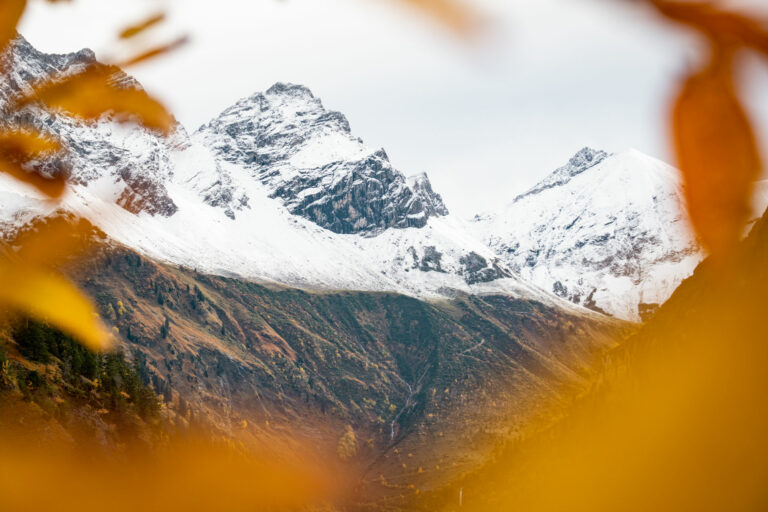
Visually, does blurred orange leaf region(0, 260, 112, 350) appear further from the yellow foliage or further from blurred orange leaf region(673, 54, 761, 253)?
blurred orange leaf region(673, 54, 761, 253)

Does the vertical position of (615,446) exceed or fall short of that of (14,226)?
it exceeds it

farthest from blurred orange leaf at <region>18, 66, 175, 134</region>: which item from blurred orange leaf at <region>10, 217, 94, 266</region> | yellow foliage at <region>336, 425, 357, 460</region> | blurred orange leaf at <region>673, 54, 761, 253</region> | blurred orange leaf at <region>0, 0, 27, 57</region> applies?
yellow foliage at <region>336, 425, 357, 460</region>

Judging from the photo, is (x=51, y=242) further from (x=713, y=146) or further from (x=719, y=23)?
(x=719, y=23)

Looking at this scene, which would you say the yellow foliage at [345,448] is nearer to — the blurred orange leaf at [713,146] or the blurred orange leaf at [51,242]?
the blurred orange leaf at [51,242]

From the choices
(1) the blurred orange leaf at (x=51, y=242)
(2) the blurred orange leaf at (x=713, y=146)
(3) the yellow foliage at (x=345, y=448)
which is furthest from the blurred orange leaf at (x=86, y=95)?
(3) the yellow foliage at (x=345, y=448)

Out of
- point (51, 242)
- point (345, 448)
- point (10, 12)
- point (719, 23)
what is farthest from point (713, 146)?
point (51, 242)

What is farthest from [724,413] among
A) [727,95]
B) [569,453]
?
[569,453]

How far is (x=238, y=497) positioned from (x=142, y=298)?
75059 mm

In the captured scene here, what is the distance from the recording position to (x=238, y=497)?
131000 millimetres

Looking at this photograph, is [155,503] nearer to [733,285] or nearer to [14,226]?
[733,285]

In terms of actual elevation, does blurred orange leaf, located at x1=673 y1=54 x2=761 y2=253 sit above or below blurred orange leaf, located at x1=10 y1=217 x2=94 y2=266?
above

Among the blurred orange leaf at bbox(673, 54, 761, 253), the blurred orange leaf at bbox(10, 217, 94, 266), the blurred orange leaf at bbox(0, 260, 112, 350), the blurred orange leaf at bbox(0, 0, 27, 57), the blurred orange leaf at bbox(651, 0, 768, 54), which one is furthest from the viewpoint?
the blurred orange leaf at bbox(10, 217, 94, 266)

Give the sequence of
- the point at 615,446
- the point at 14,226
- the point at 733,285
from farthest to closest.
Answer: the point at 14,226 < the point at 615,446 < the point at 733,285

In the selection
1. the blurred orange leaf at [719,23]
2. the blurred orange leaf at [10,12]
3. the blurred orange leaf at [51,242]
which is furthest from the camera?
the blurred orange leaf at [51,242]
